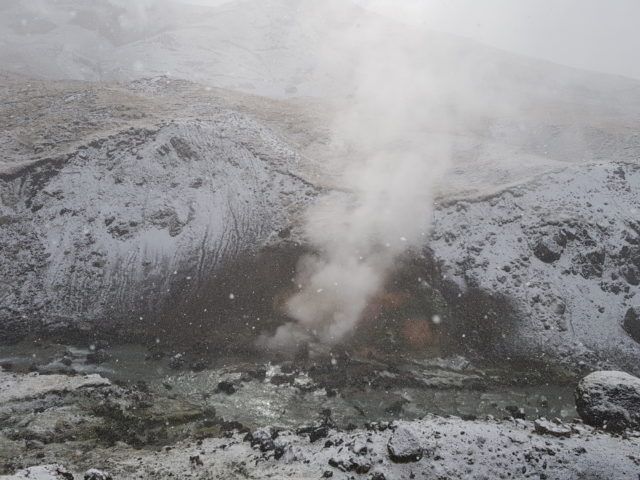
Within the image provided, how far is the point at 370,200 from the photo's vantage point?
99.2 feet

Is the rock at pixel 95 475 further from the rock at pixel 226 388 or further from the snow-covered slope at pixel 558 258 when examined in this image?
the snow-covered slope at pixel 558 258

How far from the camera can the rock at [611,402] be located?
15.2 m

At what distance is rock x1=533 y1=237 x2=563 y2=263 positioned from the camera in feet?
88.5

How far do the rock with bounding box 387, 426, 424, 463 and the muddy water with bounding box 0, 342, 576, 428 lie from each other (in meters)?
4.63

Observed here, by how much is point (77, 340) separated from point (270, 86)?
48588mm

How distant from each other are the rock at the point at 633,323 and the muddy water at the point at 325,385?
5.86 metres

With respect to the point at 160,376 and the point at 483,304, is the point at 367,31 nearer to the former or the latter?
the point at 483,304

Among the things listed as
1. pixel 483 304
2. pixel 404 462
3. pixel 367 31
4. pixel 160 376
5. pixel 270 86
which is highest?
pixel 367 31

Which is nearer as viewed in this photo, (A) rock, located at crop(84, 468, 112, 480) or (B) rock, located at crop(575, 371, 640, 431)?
(A) rock, located at crop(84, 468, 112, 480)

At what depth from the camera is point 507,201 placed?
2969 cm

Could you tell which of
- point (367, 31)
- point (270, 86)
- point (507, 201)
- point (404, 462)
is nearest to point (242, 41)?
point (270, 86)

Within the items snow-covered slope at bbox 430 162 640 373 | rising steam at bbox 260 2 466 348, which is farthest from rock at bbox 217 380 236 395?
snow-covered slope at bbox 430 162 640 373

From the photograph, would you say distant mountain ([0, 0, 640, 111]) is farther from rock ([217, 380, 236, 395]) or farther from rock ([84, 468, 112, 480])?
rock ([84, 468, 112, 480])

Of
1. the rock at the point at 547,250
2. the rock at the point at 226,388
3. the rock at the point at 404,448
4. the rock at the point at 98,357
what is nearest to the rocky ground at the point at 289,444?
the rock at the point at 404,448
